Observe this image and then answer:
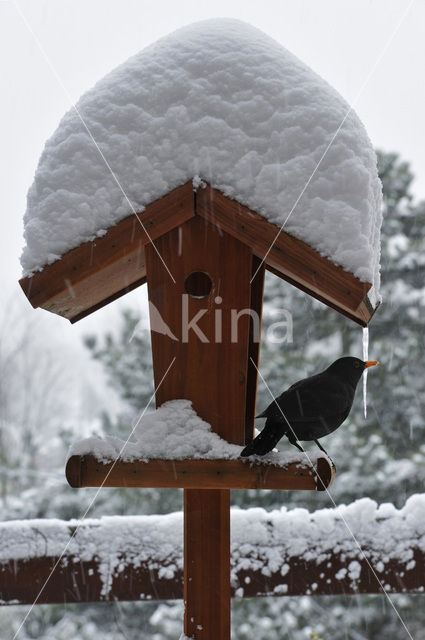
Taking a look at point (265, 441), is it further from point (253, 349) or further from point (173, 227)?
point (173, 227)

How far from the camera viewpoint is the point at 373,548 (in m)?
1.87

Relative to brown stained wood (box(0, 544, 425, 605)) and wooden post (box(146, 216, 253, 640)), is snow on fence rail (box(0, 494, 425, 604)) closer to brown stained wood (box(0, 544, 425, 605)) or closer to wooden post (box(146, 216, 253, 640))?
brown stained wood (box(0, 544, 425, 605))

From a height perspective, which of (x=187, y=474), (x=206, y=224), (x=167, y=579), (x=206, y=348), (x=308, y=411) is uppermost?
(x=206, y=224)

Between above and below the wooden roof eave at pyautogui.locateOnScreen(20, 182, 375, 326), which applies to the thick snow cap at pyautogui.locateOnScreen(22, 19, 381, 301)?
above

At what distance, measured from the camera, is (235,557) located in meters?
1.85

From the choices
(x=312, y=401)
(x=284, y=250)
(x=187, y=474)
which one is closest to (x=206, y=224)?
(x=284, y=250)

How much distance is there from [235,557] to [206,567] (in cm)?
24

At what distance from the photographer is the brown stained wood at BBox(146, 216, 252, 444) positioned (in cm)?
161

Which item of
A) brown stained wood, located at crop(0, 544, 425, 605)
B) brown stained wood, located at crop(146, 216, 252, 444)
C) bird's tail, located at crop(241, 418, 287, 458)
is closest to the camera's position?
bird's tail, located at crop(241, 418, 287, 458)

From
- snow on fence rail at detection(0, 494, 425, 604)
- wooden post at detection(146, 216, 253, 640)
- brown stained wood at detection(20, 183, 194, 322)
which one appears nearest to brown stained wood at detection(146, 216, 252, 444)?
wooden post at detection(146, 216, 253, 640)

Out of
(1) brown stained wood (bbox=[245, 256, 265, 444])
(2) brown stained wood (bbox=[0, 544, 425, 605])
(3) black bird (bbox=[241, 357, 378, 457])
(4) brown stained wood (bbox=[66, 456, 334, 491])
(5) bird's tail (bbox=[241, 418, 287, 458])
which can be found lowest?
(2) brown stained wood (bbox=[0, 544, 425, 605])

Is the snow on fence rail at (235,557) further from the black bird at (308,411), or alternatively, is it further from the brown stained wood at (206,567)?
the black bird at (308,411)

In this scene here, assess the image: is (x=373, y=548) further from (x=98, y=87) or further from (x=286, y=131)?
(x=98, y=87)

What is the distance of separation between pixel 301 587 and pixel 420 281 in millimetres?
5130
